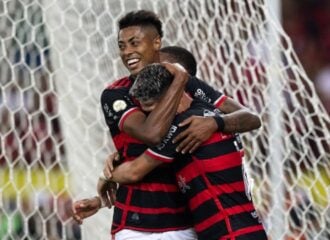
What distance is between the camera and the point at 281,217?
312 centimetres

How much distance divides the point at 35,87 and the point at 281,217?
3.31 feet

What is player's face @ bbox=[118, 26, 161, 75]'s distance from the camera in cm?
198

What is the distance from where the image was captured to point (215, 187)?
6.05 ft

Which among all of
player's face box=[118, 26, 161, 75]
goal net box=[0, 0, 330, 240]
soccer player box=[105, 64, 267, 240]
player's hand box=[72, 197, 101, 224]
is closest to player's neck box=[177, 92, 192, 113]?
soccer player box=[105, 64, 267, 240]

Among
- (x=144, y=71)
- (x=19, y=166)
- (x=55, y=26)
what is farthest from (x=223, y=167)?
(x=19, y=166)

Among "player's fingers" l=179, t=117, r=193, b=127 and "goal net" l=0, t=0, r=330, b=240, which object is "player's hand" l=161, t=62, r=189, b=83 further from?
"goal net" l=0, t=0, r=330, b=240

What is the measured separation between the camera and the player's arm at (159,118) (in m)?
1.83

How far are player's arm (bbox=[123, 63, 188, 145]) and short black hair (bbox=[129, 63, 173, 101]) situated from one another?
21mm

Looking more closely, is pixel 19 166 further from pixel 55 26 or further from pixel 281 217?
pixel 281 217

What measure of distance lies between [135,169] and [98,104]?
3.40 ft

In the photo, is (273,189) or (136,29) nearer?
(136,29)

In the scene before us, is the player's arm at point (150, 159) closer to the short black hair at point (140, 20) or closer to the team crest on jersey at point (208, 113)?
the team crest on jersey at point (208, 113)

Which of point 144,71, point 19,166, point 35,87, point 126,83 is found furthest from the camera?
point 19,166

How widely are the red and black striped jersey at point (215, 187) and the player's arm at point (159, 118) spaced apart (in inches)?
1.4
